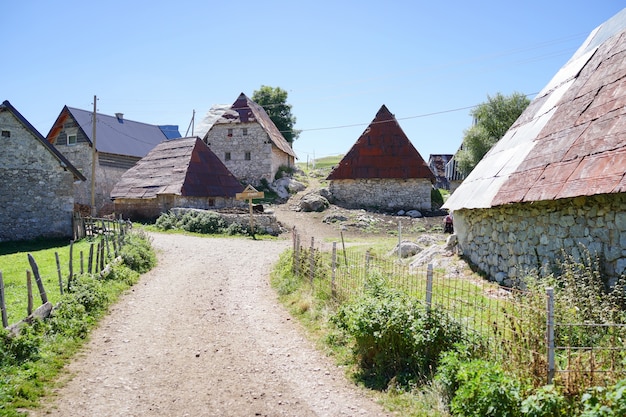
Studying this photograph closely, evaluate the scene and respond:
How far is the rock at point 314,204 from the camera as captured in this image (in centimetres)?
3053

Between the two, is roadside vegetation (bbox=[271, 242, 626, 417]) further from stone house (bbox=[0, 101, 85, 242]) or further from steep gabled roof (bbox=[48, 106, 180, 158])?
steep gabled roof (bbox=[48, 106, 180, 158])

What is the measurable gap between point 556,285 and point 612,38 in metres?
7.49

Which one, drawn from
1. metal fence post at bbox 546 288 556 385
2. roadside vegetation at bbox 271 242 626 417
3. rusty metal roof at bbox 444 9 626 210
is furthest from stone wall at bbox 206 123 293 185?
metal fence post at bbox 546 288 556 385

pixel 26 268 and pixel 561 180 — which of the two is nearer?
pixel 561 180

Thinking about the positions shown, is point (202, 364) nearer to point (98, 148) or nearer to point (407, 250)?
point (407, 250)

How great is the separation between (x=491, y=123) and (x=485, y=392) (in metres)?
29.7

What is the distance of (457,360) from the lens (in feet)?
18.4

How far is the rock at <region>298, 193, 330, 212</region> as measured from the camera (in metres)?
30.5

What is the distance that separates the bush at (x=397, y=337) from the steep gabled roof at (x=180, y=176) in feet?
66.2

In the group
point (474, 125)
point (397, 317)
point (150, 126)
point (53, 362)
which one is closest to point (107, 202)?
point (150, 126)

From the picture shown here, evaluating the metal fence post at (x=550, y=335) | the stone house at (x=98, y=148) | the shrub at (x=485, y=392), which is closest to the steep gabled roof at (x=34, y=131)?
the stone house at (x=98, y=148)

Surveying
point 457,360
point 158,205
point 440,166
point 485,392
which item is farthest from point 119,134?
point 485,392

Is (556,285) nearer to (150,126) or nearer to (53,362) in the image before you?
(53,362)

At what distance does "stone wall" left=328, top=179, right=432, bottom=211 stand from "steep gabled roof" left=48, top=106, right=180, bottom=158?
18.9 meters
